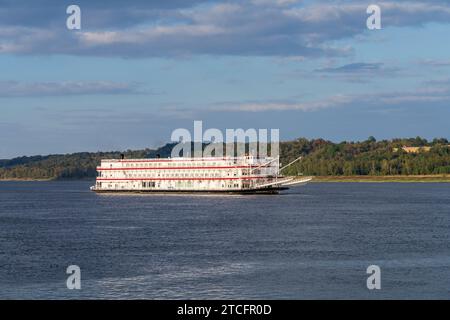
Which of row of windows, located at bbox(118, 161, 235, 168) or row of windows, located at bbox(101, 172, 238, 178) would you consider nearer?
row of windows, located at bbox(118, 161, 235, 168)

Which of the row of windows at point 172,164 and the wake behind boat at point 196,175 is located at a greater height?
the row of windows at point 172,164

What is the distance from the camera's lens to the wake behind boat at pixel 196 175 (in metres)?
158

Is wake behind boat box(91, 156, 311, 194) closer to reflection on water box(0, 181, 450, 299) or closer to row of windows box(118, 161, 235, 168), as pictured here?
row of windows box(118, 161, 235, 168)

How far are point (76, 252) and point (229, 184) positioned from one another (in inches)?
3703

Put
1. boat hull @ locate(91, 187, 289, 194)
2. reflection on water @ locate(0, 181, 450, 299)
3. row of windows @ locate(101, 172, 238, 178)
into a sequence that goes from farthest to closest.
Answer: row of windows @ locate(101, 172, 238, 178)
boat hull @ locate(91, 187, 289, 194)
reflection on water @ locate(0, 181, 450, 299)

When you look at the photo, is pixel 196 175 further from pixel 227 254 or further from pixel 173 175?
pixel 227 254

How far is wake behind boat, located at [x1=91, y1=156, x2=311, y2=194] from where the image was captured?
15800cm

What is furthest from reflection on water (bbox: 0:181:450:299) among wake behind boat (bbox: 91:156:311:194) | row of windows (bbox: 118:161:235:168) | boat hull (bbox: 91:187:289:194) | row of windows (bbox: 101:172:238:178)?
row of windows (bbox: 101:172:238:178)

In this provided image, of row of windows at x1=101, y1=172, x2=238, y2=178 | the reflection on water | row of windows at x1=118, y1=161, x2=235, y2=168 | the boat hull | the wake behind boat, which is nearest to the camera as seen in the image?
the reflection on water

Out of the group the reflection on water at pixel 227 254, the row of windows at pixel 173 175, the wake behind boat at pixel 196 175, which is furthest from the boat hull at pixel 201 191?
the reflection on water at pixel 227 254

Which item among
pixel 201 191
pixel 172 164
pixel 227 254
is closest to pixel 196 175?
pixel 201 191

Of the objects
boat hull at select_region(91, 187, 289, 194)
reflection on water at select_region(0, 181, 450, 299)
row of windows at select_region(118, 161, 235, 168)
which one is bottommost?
reflection on water at select_region(0, 181, 450, 299)

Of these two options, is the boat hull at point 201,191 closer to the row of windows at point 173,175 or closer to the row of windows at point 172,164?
the row of windows at point 173,175
